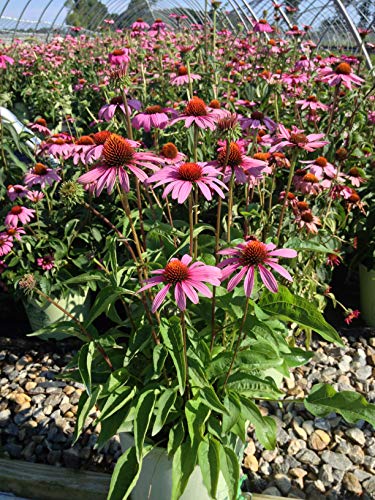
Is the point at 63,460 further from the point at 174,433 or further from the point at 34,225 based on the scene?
the point at 34,225

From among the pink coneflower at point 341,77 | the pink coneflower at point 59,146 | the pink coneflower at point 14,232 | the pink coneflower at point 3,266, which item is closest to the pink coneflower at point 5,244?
the pink coneflower at point 14,232

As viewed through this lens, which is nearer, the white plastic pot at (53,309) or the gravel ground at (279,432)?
the gravel ground at (279,432)

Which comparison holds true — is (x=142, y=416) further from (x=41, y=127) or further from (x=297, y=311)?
(x=41, y=127)

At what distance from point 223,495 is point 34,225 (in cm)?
145

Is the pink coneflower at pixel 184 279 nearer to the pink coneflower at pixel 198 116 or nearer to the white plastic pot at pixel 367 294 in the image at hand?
the pink coneflower at pixel 198 116

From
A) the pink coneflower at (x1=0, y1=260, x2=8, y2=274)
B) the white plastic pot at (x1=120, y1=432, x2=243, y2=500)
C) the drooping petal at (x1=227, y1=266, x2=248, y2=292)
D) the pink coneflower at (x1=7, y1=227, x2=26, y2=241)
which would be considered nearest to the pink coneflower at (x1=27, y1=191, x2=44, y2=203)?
the pink coneflower at (x1=7, y1=227, x2=26, y2=241)

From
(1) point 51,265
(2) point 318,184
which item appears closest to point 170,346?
(2) point 318,184

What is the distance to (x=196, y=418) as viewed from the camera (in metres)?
1.36

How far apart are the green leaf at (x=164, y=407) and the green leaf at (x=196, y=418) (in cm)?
5

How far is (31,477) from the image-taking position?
5.72 ft

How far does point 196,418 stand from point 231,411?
0.31 feet

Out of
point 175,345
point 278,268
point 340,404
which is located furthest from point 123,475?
point 278,268

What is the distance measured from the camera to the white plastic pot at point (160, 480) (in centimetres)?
141

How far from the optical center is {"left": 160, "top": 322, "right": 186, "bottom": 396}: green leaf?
4.29ft
